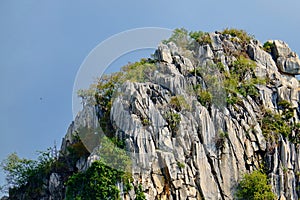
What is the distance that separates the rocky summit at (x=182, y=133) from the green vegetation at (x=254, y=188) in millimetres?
71

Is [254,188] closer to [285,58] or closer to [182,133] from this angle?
[182,133]

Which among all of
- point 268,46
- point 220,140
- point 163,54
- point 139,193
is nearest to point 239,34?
point 268,46

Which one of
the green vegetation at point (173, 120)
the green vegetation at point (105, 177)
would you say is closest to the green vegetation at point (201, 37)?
the green vegetation at point (173, 120)

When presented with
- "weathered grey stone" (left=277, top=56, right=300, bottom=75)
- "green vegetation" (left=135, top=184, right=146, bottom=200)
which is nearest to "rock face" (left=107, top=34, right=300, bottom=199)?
"green vegetation" (left=135, top=184, right=146, bottom=200)

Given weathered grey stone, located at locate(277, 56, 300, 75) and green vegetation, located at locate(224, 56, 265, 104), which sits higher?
weathered grey stone, located at locate(277, 56, 300, 75)

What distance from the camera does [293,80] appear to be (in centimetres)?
3712

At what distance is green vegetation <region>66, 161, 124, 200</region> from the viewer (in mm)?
27047

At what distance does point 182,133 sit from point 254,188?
4438 millimetres

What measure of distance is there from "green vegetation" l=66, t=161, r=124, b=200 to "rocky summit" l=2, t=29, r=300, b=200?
5cm

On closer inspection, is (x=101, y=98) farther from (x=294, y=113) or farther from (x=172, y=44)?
(x=294, y=113)

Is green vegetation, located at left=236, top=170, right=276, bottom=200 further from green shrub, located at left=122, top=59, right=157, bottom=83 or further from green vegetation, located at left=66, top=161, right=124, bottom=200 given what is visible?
green shrub, located at left=122, top=59, right=157, bottom=83

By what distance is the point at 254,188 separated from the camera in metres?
28.3

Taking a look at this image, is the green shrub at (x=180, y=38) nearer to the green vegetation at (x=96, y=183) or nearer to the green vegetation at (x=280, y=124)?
the green vegetation at (x=280, y=124)

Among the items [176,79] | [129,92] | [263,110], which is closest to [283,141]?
[263,110]
